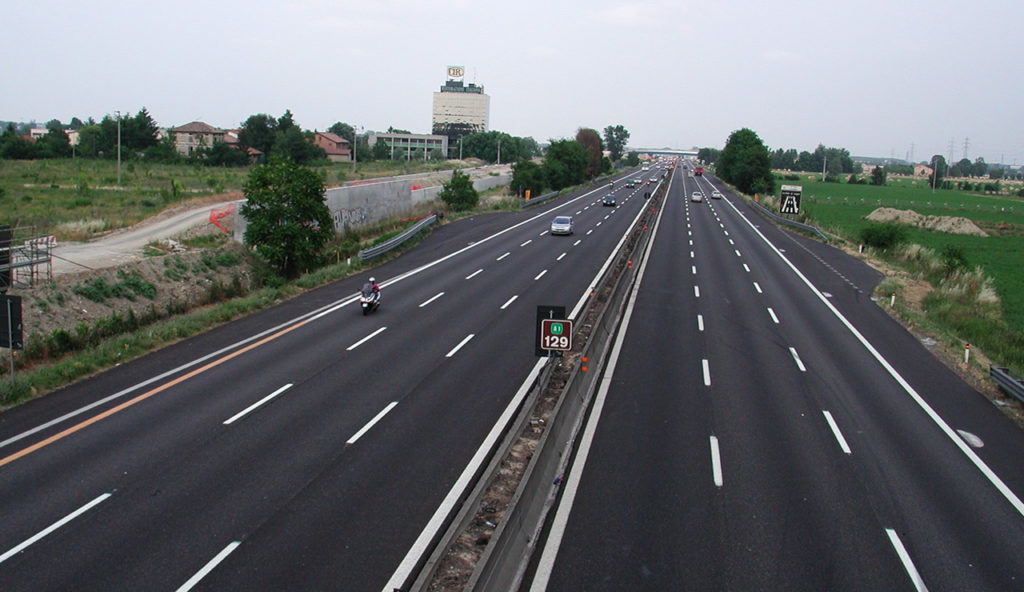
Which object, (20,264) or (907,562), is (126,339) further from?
(907,562)

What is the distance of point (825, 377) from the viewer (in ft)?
66.7

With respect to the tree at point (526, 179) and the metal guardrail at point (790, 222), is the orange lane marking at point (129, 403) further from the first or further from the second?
the tree at point (526, 179)

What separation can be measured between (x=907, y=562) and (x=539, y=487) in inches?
218

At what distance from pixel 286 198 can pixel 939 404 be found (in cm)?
2799

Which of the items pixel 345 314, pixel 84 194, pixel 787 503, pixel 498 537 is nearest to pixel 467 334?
pixel 345 314

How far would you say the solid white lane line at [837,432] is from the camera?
15.3 metres

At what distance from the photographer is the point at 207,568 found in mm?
10102

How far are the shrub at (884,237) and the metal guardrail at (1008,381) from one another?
33018 millimetres

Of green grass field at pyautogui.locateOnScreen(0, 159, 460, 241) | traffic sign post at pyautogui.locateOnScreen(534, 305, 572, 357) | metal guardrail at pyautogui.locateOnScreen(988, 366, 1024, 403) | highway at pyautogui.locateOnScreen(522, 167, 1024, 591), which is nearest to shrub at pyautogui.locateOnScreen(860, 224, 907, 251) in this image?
highway at pyautogui.locateOnScreen(522, 167, 1024, 591)

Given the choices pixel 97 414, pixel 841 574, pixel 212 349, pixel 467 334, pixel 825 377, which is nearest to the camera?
pixel 841 574

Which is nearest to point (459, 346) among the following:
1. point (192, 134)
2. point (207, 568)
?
point (207, 568)

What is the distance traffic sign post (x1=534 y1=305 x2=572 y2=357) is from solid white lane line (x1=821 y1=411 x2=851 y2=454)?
19.8ft

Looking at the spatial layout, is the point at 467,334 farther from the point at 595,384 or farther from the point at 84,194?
the point at 84,194

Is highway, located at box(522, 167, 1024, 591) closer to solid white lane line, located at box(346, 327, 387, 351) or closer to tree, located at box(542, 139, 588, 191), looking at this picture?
solid white lane line, located at box(346, 327, 387, 351)
